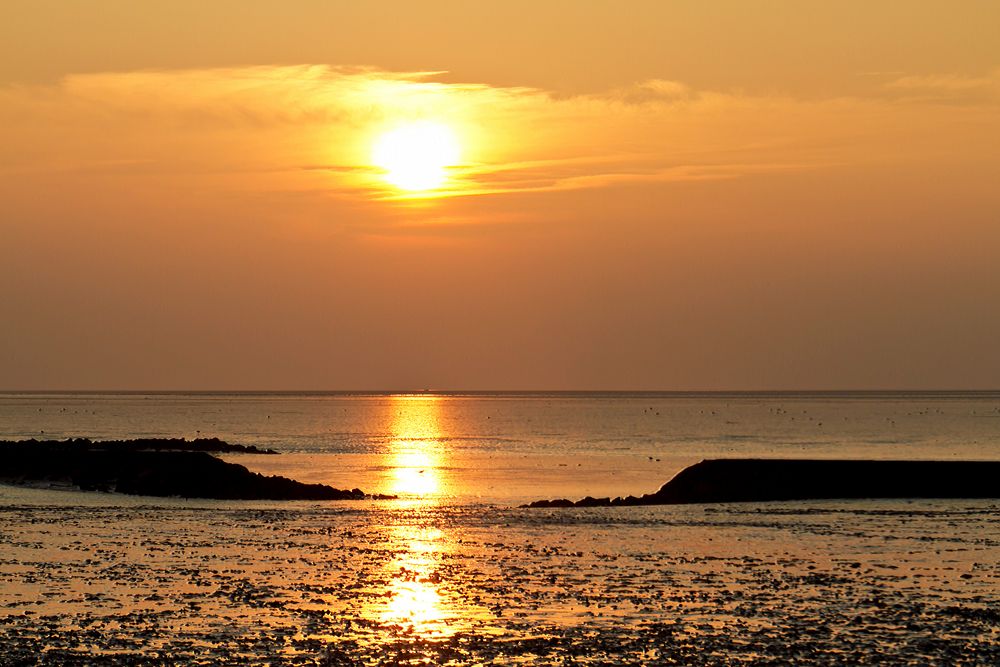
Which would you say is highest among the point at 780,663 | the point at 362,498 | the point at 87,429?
the point at 87,429

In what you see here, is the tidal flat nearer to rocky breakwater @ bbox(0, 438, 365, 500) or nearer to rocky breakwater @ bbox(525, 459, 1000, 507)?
rocky breakwater @ bbox(525, 459, 1000, 507)

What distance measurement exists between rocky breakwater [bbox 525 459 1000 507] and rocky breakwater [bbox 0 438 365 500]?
13722 millimetres

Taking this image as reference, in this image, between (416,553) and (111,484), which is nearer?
(416,553)

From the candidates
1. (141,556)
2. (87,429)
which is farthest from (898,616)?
(87,429)

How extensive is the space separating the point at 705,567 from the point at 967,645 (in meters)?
11.0

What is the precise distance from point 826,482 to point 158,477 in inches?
1177

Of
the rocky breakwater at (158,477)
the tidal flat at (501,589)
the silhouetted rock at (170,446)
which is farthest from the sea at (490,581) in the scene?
the silhouetted rock at (170,446)

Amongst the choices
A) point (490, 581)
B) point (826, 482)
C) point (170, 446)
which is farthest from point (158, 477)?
point (170, 446)

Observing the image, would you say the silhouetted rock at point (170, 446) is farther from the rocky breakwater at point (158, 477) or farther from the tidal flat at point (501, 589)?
the tidal flat at point (501, 589)

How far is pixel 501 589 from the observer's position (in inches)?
1093

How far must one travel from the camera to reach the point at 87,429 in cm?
16588

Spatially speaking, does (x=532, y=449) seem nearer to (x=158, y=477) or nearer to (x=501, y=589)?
(x=158, y=477)

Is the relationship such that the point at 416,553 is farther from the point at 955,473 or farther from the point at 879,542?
the point at 955,473

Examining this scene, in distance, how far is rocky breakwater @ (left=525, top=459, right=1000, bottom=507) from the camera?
5359cm
